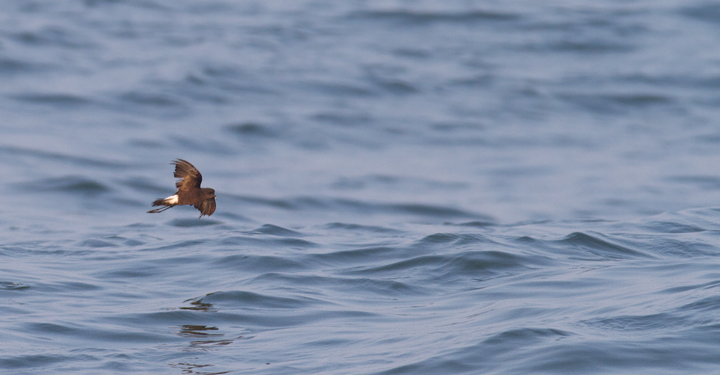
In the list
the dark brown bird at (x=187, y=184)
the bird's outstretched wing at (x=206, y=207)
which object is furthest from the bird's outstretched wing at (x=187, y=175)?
the bird's outstretched wing at (x=206, y=207)

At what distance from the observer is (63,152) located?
17969 millimetres

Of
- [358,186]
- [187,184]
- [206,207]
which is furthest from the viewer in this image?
[358,186]

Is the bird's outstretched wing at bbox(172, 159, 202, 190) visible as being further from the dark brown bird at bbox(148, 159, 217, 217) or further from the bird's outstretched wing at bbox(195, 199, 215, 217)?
the bird's outstretched wing at bbox(195, 199, 215, 217)

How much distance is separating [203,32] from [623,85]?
11.8 metres

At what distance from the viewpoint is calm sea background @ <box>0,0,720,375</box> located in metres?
7.31

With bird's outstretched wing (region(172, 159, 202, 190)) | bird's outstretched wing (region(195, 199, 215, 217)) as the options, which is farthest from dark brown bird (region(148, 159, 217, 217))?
bird's outstretched wing (region(195, 199, 215, 217))

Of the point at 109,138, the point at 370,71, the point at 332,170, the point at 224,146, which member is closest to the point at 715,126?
the point at 370,71

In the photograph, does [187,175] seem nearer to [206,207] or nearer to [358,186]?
[206,207]

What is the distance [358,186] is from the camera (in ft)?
57.8

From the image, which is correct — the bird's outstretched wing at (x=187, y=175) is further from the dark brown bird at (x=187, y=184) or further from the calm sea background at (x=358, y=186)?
the calm sea background at (x=358, y=186)

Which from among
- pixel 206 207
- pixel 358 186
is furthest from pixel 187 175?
pixel 358 186

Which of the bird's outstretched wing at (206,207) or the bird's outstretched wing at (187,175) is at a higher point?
the bird's outstretched wing at (187,175)

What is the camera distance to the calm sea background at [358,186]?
7312mm

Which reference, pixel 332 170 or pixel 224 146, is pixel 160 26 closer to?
pixel 224 146
